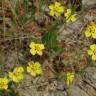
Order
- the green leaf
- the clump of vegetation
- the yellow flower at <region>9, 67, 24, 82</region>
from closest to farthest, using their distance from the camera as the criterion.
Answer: the yellow flower at <region>9, 67, 24, 82</region>, the clump of vegetation, the green leaf

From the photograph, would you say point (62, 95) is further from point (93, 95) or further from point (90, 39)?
point (90, 39)

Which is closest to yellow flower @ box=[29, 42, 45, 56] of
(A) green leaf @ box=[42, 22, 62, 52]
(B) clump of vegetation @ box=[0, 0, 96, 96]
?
(B) clump of vegetation @ box=[0, 0, 96, 96]

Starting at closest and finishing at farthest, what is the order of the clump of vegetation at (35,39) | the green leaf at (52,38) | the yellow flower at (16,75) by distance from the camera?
1. the yellow flower at (16,75)
2. the clump of vegetation at (35,39)
3. the green leaf at (52,38)

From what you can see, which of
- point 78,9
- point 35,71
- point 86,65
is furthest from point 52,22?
point 35,71

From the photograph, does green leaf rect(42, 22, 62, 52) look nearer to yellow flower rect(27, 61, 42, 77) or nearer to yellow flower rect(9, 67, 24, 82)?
yellow flower rect(27, 61, 42, 77)

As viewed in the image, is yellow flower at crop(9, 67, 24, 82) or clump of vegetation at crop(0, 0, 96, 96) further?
clump of vegetation at crop(0, 0, 96, 96)

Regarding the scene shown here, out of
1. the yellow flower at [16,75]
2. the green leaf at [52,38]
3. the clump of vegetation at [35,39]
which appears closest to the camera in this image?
the yellow flower at [16,75]

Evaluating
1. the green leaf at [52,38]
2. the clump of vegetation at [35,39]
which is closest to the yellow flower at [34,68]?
the clump of vegetation at [35,39]

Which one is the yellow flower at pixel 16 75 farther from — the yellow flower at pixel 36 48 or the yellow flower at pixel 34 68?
the yellow flower at pixel 36 48

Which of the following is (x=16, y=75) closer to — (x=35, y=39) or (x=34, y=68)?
(x=34, y=68)

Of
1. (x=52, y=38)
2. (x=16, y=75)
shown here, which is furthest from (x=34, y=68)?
(x=52, y=38)
